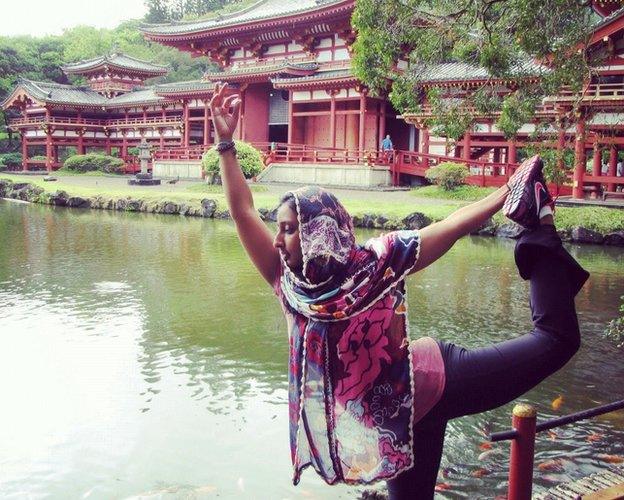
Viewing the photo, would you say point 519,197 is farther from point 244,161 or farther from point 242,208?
point 244,161

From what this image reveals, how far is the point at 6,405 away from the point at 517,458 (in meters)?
4.24

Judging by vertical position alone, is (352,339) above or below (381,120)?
below

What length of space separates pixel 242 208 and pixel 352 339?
0.58 m

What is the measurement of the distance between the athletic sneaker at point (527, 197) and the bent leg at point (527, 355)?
0.07 m

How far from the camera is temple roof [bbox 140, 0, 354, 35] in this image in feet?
85.9

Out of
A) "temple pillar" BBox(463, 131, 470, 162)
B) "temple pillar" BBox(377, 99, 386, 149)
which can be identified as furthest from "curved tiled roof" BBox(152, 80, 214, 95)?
"temple pillar" BBox(463, 131, 470, 162)

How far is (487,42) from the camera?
7.70 meters

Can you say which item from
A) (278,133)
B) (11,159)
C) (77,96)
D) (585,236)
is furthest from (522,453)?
(11,159)

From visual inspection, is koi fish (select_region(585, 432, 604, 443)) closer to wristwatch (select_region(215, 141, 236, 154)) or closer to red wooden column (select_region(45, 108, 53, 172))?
wristwatch (select_region(215, 141, 236, 154))

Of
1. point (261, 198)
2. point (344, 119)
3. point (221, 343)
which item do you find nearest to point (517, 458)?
point (221, 343)

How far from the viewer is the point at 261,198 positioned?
17.7 m

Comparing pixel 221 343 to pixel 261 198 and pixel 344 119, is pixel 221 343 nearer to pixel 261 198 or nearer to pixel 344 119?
pixel 261 198

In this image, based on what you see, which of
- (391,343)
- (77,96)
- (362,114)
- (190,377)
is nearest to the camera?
(391,343)

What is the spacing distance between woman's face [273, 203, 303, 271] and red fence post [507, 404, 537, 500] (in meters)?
0.95
